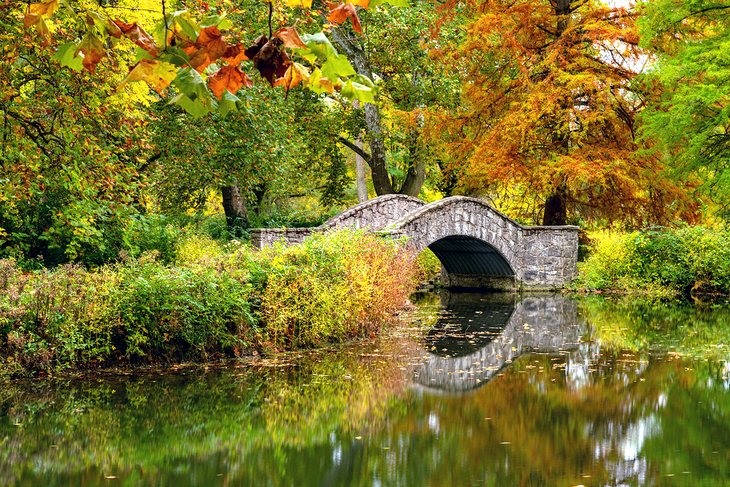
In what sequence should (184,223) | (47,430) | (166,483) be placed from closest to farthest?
(166,483) < (47,430) < (184,223)

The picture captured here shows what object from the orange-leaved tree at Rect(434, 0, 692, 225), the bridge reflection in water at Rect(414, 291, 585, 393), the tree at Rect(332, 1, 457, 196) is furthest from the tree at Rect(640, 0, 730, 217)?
the tree at Rect(332, 1, 457, 196)

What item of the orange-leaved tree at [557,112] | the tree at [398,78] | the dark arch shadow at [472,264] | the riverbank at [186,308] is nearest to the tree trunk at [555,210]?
the orange-leaved tree at [557,112]

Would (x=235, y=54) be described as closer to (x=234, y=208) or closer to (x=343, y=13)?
(x=343, y=13)

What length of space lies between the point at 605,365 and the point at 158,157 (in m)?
10.9

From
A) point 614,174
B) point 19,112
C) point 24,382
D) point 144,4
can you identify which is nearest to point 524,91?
point 614,174

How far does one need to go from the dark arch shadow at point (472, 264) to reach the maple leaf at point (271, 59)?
55.1 ft

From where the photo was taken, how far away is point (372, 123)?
23.0m

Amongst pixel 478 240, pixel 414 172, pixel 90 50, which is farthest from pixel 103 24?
pixel 414 172

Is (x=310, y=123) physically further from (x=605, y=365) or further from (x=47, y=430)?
(x=47, y=430)

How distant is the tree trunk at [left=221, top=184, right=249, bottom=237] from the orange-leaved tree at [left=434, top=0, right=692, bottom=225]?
539cm

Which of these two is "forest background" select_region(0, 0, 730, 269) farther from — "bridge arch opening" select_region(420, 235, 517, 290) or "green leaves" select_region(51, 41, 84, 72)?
"green leaves" select_region(51, 41, 84, 72)

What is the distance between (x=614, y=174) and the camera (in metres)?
18.7

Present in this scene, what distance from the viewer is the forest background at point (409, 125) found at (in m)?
10.1

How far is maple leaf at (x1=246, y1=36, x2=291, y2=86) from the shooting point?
2549 mm
